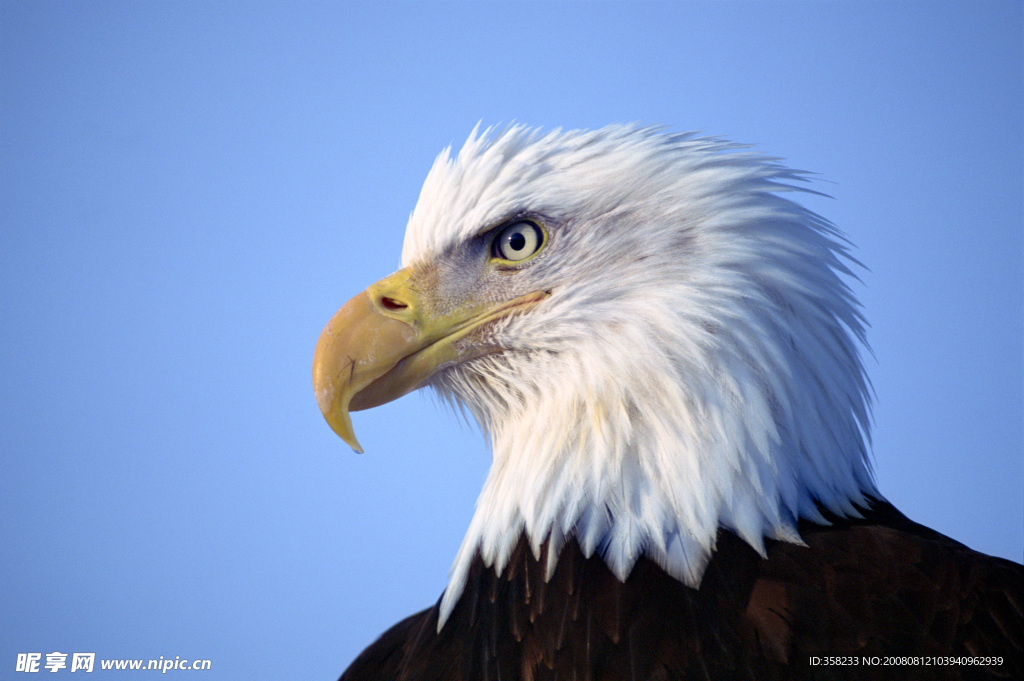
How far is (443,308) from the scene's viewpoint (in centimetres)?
160

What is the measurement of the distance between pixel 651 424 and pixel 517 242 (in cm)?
49

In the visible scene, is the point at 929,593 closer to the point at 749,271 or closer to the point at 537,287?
the point at 749,271

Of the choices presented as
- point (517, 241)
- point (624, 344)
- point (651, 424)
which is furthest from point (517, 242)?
point (651, 424)

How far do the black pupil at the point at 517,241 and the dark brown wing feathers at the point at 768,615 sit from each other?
0.62 meters

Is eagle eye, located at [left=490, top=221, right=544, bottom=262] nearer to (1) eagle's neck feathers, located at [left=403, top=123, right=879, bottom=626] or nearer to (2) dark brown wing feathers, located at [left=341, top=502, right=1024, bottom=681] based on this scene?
(1) eagle's neck feathers, located at [left=403, top=123, right=879, bottom=626]

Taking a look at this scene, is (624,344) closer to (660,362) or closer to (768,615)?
(660,362)

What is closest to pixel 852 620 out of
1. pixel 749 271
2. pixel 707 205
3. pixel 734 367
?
pixel 734 367

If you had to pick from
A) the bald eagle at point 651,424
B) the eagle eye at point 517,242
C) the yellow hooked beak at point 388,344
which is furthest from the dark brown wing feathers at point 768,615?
the eagle eye at point 517,242

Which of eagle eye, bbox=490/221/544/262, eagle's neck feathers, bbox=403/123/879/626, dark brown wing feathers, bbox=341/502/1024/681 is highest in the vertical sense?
eagle eye, bbox=490/221/544/262

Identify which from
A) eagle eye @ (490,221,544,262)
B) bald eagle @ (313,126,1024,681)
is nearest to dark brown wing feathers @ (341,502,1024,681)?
bald eagle @ (313,126,1024,681)

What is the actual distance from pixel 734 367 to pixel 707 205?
1.09ft

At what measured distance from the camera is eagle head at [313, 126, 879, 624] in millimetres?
1343

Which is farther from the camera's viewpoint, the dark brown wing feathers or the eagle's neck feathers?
the eagle's neck feathers

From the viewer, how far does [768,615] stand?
3.88 ft
